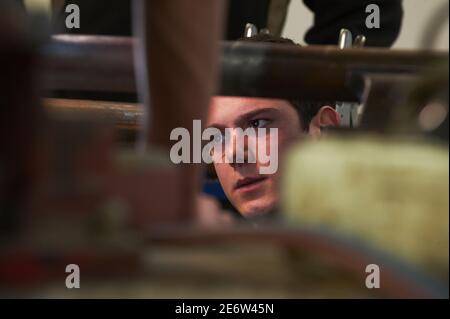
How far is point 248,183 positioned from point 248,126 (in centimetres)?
3

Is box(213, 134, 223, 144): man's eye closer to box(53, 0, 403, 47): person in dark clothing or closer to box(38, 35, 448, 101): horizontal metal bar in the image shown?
box(38, 35, 448, 101): horizontal metal bar

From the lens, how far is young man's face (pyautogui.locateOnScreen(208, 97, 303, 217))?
31cm

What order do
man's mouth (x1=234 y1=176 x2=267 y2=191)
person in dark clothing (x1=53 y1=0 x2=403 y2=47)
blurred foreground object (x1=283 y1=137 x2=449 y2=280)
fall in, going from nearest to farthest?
blurred foreground object (x1=283 y1=137 x2=449 y2=280)
man's mouth (x1=234 y1=176 x2=267 y2=191)
person in dark clothing (x1=53 y1=0 x2=403 y2=47)

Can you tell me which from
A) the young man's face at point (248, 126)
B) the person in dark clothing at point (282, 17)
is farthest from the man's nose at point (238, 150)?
the person in dark clothing at point (282, 17)

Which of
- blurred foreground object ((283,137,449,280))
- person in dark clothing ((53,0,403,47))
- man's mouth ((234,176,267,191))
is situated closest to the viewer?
blurred foreground object ((283,137,449,280))

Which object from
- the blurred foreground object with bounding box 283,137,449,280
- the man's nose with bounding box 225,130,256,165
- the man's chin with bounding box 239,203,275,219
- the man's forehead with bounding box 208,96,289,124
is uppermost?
the man's forehead with bounding box 208,96,289,124

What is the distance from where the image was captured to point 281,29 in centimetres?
58

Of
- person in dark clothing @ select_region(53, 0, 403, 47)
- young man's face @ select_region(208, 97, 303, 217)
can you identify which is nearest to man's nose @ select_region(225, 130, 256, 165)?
young man's face @ select_region(208, 97, 303, 217)

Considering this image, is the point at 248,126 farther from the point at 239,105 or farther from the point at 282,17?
the point at 282,17

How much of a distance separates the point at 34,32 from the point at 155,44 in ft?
0.16

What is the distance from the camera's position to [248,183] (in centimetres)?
34

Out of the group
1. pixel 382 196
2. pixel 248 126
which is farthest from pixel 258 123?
pixel 382 196

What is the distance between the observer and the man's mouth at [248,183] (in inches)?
12.7

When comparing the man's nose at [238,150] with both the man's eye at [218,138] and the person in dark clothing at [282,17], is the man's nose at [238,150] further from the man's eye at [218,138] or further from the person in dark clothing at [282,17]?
the person in dark clothing at [282,17]
